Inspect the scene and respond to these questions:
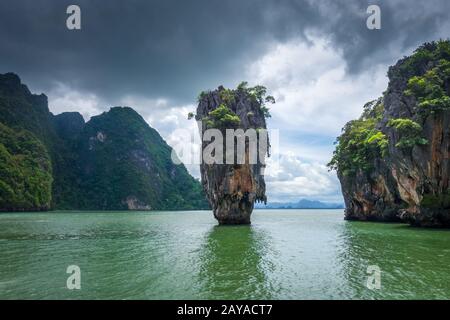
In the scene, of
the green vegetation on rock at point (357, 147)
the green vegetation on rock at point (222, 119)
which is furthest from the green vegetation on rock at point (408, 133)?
the green vegetation on rock at point (222, 119)

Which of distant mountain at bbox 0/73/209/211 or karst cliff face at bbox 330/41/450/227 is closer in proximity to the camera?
karst cliff face at bbox 330/41/450/227

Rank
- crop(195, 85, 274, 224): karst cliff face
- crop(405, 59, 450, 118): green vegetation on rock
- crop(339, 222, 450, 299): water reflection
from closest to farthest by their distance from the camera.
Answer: crop(339, 222, 450, 299): water reflection
crop(405, 59, 450, 118): green vegetation on rock
crop(195, 85, 274, 224): karst cliff face

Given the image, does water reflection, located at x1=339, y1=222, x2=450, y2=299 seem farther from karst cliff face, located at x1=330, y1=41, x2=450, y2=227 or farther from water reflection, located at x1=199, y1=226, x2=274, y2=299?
karst cliff face, located at x1=330, y1=41, x2=450, y2=227

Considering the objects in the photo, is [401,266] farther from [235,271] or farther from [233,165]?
[233,165]

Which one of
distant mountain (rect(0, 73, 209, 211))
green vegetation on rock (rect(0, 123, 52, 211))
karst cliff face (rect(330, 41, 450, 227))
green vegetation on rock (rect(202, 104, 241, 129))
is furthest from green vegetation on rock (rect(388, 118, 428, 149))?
distant mountain (rect(0, 73, 209, 211))

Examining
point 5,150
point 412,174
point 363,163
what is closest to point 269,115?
point 363,163

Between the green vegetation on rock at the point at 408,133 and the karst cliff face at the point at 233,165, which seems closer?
the green vegetation on rock at the point at 408,133

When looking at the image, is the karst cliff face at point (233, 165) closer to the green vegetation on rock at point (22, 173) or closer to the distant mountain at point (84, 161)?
the green vegetation on rock at point (22, 173)
